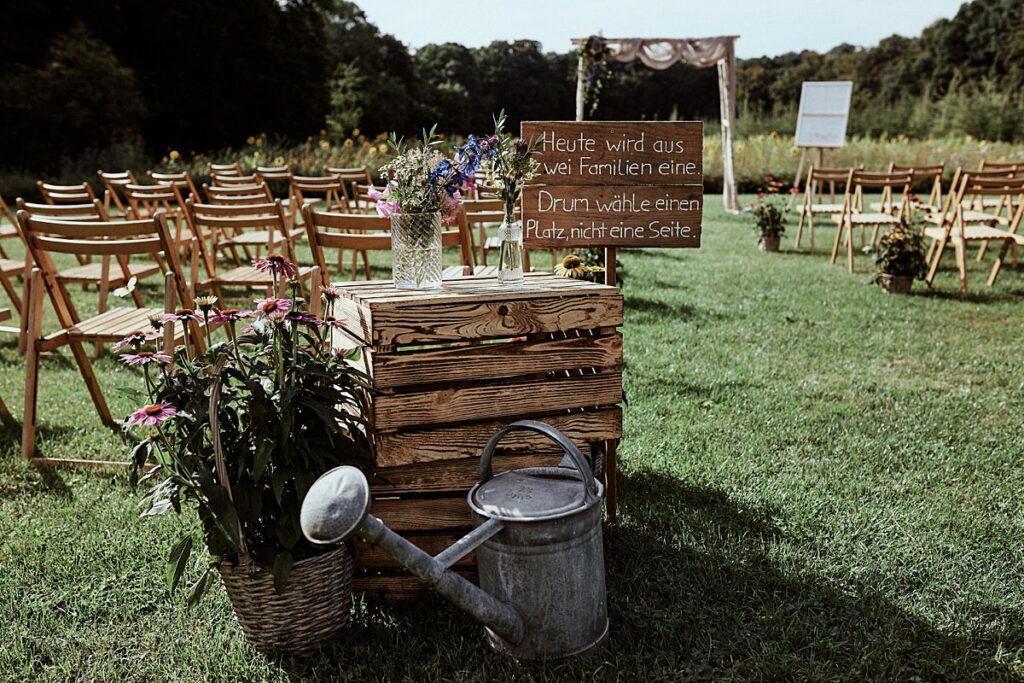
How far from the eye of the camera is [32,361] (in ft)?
9.99

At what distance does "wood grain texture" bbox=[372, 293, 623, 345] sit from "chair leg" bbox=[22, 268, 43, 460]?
1751 millimetres

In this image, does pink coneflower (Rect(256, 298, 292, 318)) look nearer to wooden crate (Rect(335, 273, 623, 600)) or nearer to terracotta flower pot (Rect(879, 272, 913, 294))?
wooden crate (Rect(335, 273, 623, 600))

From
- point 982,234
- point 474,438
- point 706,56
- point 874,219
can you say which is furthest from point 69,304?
point 706,56

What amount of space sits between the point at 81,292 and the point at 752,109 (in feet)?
58.1

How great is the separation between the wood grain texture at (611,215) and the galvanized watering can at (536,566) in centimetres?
76

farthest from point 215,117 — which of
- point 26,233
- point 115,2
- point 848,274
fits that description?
point 26,233

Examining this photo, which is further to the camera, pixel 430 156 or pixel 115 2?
pixel 115 2

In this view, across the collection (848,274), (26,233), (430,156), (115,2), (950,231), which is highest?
(115,2)

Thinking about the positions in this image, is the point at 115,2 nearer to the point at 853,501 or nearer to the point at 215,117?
the point at 215,117

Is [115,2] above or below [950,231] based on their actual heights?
above

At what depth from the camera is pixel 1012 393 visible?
3816 mm

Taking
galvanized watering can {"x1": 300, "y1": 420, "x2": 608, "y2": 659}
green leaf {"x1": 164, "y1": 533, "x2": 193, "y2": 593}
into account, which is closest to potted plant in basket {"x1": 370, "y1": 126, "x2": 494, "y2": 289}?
galvanized watering can {"x1": 300, "y1": 420, "x2": 608, "y2": 659}

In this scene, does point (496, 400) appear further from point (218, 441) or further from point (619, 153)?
point (619, 153)

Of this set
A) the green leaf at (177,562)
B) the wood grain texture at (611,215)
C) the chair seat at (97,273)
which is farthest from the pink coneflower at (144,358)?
the chair seat at (97,273)
